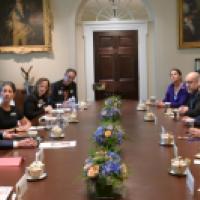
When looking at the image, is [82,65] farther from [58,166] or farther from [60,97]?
[58,166]

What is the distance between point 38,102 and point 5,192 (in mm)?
3419

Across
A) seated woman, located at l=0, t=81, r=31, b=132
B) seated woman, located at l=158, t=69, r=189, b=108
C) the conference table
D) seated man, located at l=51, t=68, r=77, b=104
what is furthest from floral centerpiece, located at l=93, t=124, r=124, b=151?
seated man, located at l=51, t=68, r=77, b=104

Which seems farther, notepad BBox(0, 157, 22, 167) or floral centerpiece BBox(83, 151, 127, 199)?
notepad BBox(0, 157, 22, 167)

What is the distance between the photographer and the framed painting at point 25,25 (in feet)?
23.6

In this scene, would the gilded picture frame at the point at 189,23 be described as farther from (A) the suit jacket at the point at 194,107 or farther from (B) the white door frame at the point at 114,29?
(A) the suit jacket at the point at 194,107

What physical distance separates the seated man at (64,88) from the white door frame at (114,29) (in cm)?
175

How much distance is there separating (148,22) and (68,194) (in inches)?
248

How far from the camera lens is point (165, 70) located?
737 cm

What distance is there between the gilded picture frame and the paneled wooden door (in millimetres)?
1135

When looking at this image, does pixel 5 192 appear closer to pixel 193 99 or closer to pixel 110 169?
pixel 110 169

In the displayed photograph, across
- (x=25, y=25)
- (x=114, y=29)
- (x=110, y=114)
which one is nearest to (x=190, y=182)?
(x=110, y=114)

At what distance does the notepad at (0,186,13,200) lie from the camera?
5.90ft

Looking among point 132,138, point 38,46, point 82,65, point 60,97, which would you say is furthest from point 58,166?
point 82,65

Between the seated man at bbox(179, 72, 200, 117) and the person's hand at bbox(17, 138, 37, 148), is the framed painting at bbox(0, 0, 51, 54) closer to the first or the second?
the seated man at bbox(179, 72, 200, 117)
